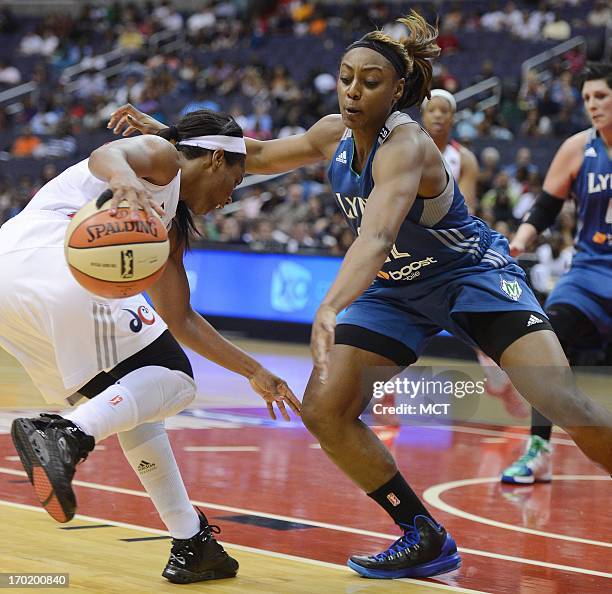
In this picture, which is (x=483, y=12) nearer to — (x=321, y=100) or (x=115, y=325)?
(x=321, y=100)

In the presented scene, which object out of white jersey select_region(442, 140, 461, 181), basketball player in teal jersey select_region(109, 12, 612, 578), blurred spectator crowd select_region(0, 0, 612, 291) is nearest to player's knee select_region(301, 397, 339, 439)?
basketball player in teal jersey select_region(109, 12, 612, 578)

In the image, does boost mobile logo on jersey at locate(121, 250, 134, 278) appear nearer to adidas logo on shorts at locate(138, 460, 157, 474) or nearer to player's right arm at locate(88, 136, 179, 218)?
player's right arm at locate(88, 136, 179, 218)

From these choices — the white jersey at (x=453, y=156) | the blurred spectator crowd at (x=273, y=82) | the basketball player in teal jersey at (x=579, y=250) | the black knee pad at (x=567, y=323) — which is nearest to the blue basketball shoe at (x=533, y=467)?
the basketball player in teal jersey at (x=579, y=250)

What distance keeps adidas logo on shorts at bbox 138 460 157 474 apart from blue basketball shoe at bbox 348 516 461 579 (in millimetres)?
918

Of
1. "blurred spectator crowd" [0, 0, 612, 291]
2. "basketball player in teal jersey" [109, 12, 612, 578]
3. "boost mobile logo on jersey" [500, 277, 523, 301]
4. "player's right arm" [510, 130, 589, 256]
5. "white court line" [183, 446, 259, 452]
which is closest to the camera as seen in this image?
Answer: "basketball player in teal jersey" [109, 12, 612, 578]

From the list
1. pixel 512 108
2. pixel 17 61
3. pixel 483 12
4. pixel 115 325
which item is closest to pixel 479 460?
pixel 115 325

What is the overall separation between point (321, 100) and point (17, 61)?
30.9 feet

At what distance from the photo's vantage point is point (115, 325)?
4.03 meters

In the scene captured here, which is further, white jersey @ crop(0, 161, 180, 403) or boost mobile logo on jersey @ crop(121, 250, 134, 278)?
white jersey @ crop(0, 161, 180, 403)

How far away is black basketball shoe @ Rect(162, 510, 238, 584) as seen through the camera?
4359 millimetres

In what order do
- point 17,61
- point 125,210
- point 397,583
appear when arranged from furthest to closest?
point 17,61
point 397,583
point 125,210

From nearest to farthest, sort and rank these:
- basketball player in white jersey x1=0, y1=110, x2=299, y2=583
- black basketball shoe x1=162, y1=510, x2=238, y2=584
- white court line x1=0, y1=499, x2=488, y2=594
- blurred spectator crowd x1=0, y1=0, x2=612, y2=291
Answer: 1. basketball player in white jersey x1=0, y1=110, x2=299, y2=583
2. black basketball shoe x1=162, y1=510, x2=238, y2=584
3. white court line x1=0, y1=499, x2=488, y2=594
4. blurred spectator crowd x1=0, y1=0, x2=612, y2=291

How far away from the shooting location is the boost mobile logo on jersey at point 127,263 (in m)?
3.65

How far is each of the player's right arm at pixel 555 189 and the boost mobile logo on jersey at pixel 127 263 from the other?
3.47m
